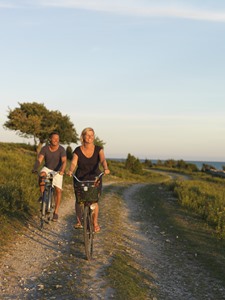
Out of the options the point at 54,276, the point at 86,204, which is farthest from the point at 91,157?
the point at 54,276

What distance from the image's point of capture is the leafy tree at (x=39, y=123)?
51.0 m

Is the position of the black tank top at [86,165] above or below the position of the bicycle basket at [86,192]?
above

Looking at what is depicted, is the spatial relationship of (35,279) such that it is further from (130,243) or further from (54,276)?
(130,243)

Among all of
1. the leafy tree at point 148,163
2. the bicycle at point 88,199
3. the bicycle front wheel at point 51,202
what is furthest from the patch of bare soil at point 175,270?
the leafy tree at point 148,163

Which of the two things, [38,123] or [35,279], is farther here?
[38,123]

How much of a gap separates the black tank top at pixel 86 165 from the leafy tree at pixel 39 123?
4449 centimetres

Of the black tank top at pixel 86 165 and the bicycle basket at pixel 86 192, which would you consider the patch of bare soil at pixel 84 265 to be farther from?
the black tank top at pixel 86 165

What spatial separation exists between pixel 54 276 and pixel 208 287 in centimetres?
293

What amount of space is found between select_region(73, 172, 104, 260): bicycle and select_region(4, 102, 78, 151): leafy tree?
147 feet

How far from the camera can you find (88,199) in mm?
7156

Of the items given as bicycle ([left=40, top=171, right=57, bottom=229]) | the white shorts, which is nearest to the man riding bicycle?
the white shorts

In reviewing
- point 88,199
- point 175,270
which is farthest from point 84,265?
point 175,270

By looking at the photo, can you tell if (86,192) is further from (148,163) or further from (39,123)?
(148,163)

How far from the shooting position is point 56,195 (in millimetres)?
10227
